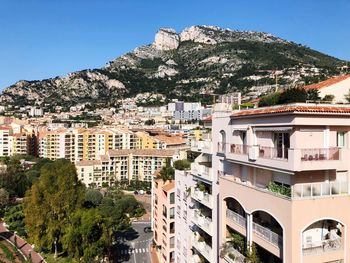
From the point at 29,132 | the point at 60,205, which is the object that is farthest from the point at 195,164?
the point at 29,132

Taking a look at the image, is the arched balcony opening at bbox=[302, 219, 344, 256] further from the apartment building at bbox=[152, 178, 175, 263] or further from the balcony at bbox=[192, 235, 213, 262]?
the apartment building at bbox=[152, 178, 175, 263]

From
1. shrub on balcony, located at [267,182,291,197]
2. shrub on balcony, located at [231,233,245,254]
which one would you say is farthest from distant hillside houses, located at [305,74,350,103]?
shrub on balcony, located at [231,233,245,254]

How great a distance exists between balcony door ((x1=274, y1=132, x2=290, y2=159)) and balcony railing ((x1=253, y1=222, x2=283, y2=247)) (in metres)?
3.01

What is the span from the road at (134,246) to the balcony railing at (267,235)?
33.4 metres

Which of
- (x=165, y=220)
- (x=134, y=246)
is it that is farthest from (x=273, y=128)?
(x=134, y=246)

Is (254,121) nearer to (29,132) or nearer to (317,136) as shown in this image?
(317,136)

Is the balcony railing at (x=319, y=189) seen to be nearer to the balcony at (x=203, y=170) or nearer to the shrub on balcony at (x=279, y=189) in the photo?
the shrub on balcony at (x=279, y=189)

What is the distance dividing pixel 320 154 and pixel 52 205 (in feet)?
123

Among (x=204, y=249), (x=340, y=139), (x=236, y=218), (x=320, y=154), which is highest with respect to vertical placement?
(x=340, y=139)

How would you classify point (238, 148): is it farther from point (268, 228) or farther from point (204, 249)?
point (204, 249)

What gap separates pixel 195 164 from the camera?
81.8ft

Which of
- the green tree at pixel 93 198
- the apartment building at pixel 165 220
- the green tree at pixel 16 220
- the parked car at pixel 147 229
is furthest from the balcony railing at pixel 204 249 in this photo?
the green tree at pixel 93 198

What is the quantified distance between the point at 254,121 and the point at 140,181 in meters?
81.9

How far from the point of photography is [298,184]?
13234mm
